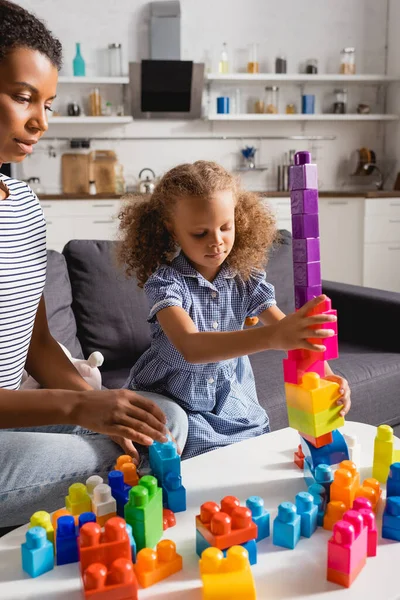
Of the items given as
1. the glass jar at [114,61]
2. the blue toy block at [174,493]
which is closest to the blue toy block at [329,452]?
the blue toy block at [174,493]

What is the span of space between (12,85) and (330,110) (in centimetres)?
479

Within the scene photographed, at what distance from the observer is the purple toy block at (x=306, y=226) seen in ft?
3.23

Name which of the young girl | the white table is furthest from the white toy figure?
the white table

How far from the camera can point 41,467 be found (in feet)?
3.77

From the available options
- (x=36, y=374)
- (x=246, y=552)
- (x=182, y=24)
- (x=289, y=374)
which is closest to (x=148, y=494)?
(x=246, y=552)

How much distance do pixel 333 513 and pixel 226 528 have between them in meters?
0.19

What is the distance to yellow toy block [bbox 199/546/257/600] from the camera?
779 millimetres

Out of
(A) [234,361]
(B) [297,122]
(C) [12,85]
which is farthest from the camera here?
(B) [297,122]

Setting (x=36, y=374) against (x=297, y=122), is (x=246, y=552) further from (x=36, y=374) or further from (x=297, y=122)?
(x=297, y=122)

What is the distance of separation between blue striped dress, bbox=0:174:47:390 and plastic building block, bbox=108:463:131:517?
16.5 inches

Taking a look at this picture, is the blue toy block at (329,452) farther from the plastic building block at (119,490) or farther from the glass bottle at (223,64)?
the glass bottle at (223,64)

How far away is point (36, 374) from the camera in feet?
4.77

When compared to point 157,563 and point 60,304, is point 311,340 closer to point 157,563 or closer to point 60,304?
point 157,563

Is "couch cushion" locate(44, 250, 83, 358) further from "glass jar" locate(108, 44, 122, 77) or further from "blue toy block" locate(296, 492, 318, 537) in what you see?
"glass jar" locate(108, 44, 122, 77)
